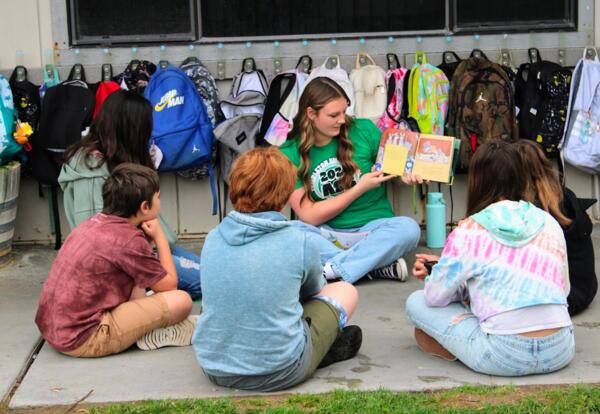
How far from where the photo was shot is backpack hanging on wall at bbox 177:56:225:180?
668cm

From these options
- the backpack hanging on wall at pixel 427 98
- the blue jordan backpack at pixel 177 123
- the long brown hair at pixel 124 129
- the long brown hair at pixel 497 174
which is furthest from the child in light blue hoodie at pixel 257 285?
the backpack hanging on wall at pixel 427 98

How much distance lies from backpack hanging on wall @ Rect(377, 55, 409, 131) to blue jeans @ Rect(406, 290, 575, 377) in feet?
8.11

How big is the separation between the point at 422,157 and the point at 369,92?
0.91 m

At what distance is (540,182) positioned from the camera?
4.39 metres

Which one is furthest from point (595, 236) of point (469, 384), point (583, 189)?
point (469, 384)

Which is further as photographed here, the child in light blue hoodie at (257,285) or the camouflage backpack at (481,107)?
the camouflage backpack at (481,107)

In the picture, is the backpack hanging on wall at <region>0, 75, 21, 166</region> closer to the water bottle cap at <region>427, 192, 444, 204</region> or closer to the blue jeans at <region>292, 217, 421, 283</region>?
the blue jeans at <region>292, 217, 421, 283</region>

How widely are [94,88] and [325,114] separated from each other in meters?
1.71

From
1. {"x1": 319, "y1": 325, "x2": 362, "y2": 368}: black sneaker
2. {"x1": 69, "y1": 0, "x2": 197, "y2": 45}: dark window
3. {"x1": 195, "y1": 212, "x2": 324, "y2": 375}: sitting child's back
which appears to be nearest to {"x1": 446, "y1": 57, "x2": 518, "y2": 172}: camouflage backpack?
{"x1": 69, "y1": 0, "x2": 197, "y2": 45}: dark window

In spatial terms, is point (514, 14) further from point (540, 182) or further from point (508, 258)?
point (508, 258)

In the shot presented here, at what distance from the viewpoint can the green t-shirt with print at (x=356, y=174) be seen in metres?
6.06

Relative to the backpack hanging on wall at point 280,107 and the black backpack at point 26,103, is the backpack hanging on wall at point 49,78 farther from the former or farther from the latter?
the backpack hanging on wall at point 280,107

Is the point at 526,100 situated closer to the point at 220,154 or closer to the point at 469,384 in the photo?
the point at 220,154

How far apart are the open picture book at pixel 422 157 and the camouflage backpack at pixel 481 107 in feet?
2.28
